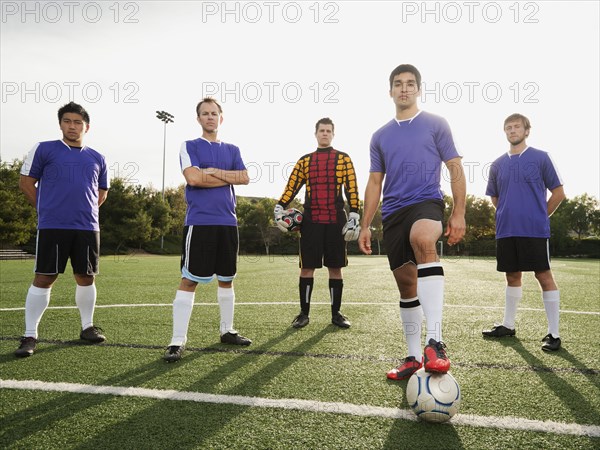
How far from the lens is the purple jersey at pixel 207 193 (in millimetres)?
4156

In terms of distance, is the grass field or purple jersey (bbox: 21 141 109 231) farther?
purple jersey (bbox: 21 141 109 231)

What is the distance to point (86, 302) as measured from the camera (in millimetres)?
4508

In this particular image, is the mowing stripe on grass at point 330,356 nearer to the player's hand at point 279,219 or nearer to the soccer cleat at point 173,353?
the soccer cleat at point 173,353

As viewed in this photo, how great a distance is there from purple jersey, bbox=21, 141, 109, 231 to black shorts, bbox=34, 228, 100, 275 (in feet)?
0.25

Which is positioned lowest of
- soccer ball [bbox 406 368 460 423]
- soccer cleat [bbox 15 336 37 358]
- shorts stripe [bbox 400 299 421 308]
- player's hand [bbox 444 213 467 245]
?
soccer cleat [bbox 15 336 37 358]

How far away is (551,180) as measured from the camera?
460 centimetres

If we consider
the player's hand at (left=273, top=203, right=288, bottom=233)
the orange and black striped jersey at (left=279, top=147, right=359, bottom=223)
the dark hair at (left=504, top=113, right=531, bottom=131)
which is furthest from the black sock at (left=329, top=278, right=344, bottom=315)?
the dark hair at (left=504, top=113, right=531, bottom=131)

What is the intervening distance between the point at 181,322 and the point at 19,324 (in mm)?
2596

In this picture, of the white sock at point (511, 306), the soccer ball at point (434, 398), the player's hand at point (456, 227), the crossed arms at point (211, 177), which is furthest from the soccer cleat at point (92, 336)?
the white sock at point (511, 306)

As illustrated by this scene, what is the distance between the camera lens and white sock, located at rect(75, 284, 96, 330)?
4.44 meters

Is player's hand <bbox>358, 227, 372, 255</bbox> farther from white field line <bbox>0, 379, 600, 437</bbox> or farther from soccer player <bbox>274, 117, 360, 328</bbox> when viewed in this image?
soccer player <bbox>274, 117, 360, 328</bbox>

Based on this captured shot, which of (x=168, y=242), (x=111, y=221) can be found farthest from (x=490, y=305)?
(x=168, y=242)

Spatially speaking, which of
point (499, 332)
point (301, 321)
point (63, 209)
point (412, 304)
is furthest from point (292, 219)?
point (499, 332)

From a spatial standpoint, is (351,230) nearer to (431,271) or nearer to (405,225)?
(405,225)
